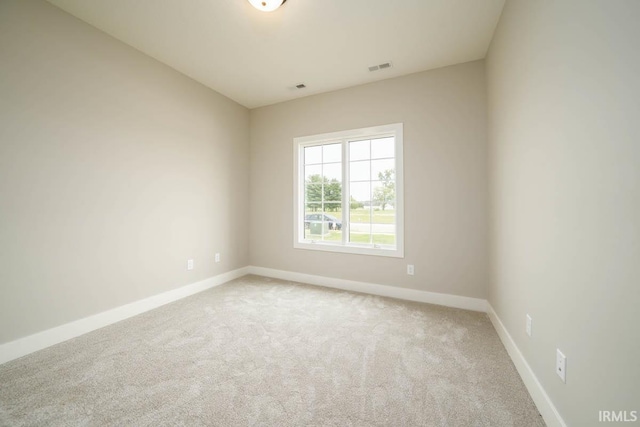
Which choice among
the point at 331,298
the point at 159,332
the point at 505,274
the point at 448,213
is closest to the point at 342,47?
the point at 448,213

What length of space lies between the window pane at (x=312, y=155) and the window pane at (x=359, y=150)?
528 mm

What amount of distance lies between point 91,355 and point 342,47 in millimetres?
3629

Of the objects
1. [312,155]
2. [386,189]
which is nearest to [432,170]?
[386,189]

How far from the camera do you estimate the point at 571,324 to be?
1120 millimetres

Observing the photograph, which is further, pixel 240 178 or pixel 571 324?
pixel 240 178

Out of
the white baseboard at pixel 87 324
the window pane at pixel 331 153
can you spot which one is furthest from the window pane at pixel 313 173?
the white baseboard at pixel 87 324

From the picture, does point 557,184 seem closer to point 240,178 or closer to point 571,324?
point 571,324

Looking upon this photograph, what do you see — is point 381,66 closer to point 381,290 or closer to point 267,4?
point 267,4

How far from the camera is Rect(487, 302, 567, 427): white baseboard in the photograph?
123 centimetres

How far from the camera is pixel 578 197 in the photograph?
1.08 m

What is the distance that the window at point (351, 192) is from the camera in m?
3.22

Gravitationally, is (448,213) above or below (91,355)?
above

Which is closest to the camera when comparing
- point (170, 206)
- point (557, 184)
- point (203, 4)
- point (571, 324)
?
point (571, 324)

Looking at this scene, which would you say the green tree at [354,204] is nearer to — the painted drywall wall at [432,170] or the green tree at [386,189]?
the green tree at [386,189]
